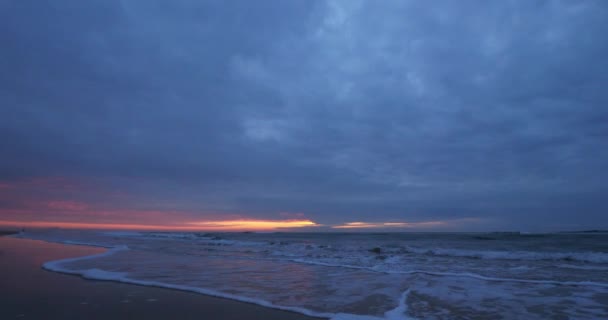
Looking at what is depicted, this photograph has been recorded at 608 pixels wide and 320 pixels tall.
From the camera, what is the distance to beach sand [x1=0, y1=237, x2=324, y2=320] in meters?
6.58

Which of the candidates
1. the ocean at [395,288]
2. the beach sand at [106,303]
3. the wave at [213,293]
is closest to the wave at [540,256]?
the ocean at [395,288]

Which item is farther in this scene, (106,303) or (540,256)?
(540,256)

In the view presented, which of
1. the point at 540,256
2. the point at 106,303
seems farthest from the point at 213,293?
the point at 540,256

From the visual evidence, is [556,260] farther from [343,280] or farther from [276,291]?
[276,291]

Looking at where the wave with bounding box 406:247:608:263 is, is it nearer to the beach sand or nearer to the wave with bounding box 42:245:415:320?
the wave with bounding box 42:245:415:320

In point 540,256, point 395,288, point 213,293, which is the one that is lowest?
point 540,256

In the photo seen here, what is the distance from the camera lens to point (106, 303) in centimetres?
742

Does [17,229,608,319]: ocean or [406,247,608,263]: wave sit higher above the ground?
[17,229,608,319]: ocean

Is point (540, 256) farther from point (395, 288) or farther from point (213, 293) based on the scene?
point (213, 293)

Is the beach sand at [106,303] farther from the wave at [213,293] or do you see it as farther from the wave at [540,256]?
the wave at [540,256]

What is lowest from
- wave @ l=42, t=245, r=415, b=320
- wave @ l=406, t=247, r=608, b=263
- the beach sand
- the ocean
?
wave @ l=406, t=247, r=608, b=263

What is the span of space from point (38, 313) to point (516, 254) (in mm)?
22912

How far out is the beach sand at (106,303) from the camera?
6.58m

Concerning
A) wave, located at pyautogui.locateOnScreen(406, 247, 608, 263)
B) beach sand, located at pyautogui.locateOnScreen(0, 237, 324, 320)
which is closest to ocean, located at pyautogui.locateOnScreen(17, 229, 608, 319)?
beach sand, located at pyautogui.locateOnScreen(0, 237, 324, 320)
